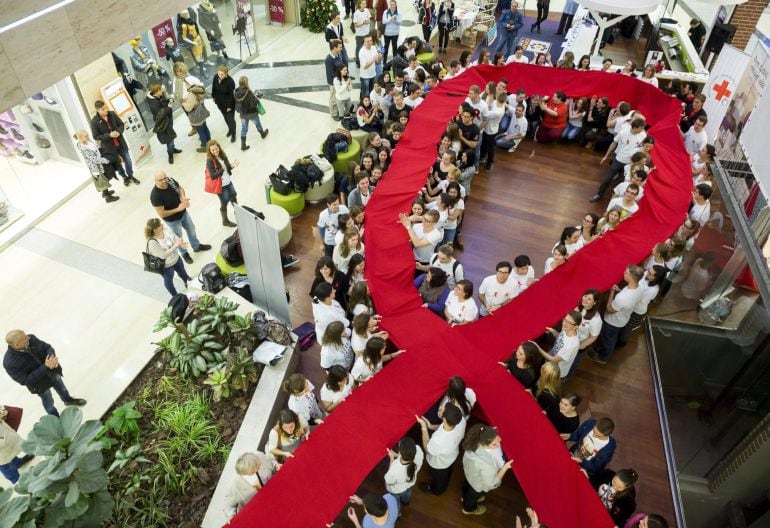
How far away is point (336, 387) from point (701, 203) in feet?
16.8

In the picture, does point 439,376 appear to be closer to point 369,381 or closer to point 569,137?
point 369,381

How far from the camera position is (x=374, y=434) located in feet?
14.5

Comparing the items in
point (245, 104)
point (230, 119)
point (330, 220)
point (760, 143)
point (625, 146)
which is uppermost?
point (760, 143)

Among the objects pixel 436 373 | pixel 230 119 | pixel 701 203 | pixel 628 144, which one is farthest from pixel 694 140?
pixel 230 119

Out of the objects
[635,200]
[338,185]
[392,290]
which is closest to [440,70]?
[338,185]

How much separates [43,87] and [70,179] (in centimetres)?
263

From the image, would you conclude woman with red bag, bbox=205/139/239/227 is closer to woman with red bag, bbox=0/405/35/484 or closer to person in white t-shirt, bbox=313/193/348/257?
person in white t-shirt, bbox=313/193/348/257

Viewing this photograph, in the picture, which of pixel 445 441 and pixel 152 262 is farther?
pixel 152 262

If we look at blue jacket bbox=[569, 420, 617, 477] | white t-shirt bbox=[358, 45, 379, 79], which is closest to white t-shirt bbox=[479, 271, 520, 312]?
blue jacket bbox=[569, 420, 617, 477]

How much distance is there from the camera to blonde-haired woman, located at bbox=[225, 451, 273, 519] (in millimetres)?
3971

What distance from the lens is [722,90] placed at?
8719 millimetres

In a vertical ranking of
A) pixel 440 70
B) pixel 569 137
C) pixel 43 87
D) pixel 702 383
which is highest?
pixel 43 87

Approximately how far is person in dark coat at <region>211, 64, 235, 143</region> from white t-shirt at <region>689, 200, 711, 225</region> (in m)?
7.50

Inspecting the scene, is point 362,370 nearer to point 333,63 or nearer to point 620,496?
point 620,496
